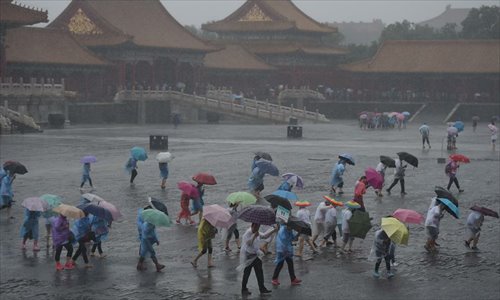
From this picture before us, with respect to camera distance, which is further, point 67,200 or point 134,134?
point 134,134

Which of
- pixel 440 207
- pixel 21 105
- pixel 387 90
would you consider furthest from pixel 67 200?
pixel 387 90

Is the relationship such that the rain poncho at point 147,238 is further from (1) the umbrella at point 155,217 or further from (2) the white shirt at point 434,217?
(2) the white shirt at point 434,217

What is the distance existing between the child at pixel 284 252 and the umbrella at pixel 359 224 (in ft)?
7.62

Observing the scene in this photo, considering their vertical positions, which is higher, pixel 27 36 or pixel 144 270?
pixel 27 36

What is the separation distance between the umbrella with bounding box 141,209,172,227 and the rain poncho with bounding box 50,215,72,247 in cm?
147

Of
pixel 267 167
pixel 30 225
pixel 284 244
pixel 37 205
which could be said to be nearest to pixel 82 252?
pixel 37 205

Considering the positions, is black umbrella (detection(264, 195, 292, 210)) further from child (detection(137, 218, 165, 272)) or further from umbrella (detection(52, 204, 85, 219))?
umbrella (detection(52, 204, 85, 219))

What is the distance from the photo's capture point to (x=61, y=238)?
15.5 metres

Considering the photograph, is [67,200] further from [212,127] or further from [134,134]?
[212,127]

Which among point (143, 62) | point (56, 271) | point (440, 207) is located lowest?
point (56, 271)

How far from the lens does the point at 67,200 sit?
76.9 ft

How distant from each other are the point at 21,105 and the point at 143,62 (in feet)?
60.0

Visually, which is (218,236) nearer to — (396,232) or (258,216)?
(258,216)

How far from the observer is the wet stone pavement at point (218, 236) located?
14.5 meters
